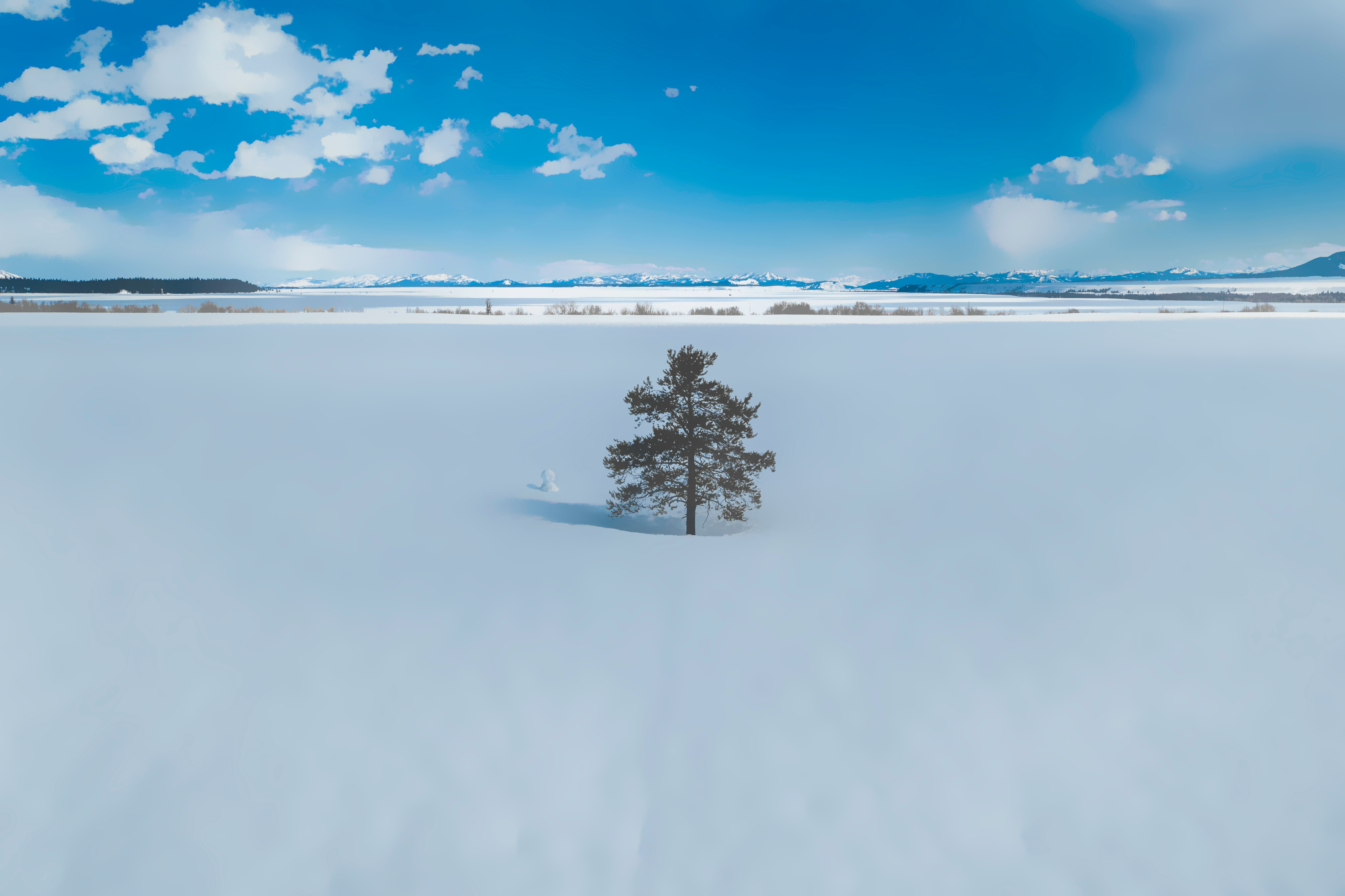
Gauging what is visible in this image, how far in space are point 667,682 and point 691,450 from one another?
496 cm

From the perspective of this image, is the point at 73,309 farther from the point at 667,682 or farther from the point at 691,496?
the point at 667,682

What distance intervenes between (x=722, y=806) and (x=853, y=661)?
1968 millimetres

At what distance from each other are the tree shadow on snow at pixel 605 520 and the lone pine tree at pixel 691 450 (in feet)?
0.69

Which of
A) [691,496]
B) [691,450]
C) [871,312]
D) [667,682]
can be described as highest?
[871,312]

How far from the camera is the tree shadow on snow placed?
10000 mm

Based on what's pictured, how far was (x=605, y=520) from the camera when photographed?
10.4 metres

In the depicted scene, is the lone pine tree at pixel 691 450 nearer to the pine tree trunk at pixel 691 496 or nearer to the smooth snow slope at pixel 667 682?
the pine tree trunk at pixel 691 496

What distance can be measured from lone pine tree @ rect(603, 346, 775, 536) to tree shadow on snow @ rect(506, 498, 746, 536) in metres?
0.21

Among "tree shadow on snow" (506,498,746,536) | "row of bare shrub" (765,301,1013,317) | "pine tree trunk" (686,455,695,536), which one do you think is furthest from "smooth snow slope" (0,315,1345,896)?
"row of bare shrub" (765,301,1013,317)

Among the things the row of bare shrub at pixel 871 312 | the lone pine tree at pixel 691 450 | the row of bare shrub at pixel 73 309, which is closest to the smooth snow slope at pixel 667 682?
the lone pine tree at pixel 691 450

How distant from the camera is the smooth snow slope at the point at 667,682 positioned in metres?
4.41

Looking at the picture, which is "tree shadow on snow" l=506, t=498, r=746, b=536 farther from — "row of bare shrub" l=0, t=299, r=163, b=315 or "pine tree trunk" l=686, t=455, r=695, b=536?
"row of bare shrub" l=0, t=299, r=163, b=315

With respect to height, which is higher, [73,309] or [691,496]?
[73,309]

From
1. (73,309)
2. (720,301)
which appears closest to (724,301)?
(720,301)
